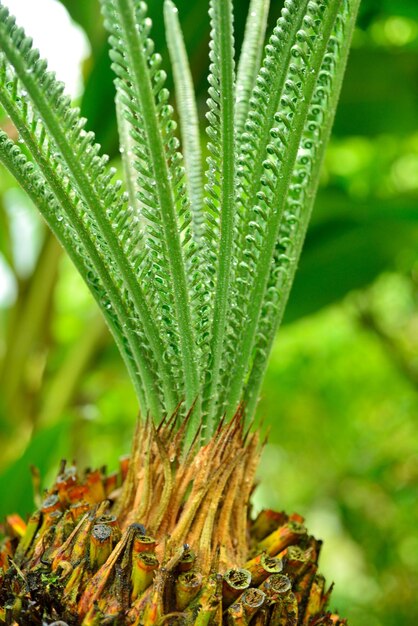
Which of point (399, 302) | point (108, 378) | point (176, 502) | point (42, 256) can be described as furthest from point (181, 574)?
point (399, 302)

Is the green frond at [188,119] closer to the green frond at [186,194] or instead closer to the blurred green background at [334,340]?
the green frond at [186,194]

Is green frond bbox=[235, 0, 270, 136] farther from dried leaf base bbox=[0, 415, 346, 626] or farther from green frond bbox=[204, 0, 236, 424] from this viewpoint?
dried leaf base bbox=[0, 415, 346, 626]

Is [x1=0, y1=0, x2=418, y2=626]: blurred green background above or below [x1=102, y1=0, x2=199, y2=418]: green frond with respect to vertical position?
above

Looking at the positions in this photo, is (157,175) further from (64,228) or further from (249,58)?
(249,58)

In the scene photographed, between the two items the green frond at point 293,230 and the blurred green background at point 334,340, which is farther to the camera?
the blurred green background at point 334,340

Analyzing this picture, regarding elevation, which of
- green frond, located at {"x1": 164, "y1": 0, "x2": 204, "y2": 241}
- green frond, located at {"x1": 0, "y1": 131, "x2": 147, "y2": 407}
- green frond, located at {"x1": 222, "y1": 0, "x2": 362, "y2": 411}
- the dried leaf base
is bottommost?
the dried leaf base

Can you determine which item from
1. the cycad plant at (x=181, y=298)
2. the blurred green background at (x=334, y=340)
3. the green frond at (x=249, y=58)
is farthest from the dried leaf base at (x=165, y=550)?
the green frond at (x=249, y=58)

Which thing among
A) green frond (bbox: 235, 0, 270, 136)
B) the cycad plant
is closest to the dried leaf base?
the cycad plant

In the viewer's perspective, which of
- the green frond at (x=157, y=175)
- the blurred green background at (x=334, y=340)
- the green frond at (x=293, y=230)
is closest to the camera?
the green frond at (x=157, y=175)
